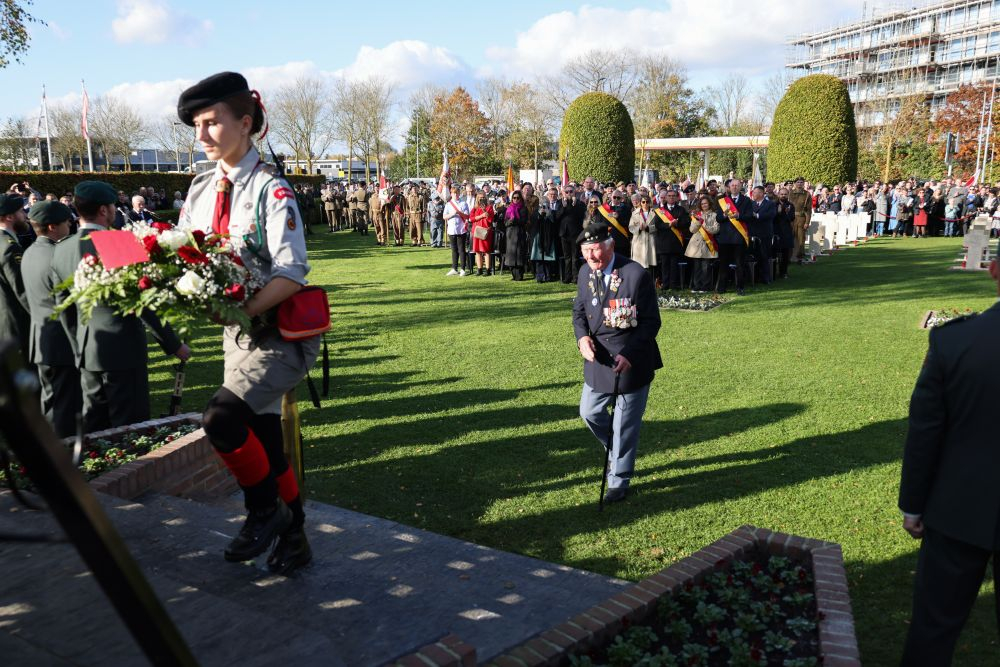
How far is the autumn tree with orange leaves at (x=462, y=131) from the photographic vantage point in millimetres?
71125

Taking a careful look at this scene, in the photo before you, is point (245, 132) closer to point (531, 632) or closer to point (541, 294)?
point (531, 632)

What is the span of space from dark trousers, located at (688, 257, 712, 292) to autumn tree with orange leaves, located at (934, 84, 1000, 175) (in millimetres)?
45394

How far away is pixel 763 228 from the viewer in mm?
15547

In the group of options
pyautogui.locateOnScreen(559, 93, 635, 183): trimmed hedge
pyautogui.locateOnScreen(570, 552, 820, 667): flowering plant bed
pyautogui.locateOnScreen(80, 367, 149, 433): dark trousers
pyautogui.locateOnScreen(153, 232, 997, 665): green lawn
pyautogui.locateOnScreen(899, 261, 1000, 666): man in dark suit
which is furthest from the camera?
pyautogui.locateOnScreen(559, 93, 635, 183): trimmed hedge

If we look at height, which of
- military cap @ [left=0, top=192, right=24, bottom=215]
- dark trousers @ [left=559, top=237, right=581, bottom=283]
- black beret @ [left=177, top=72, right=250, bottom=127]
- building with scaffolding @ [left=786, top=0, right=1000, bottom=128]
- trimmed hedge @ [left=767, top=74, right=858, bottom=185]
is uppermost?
building with scaffolding @ [left=786, top=0, right=1000, bottom=128]

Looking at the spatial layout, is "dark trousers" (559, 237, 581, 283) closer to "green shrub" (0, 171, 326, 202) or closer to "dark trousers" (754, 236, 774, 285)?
"dark trousers" (754, 236, 774, 285)

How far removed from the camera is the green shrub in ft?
76.5

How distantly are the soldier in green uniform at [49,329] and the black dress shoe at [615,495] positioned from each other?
406cm

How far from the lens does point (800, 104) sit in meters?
31.4

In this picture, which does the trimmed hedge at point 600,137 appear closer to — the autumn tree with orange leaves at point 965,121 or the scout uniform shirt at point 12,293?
the scout uniform shirt at point 12,293

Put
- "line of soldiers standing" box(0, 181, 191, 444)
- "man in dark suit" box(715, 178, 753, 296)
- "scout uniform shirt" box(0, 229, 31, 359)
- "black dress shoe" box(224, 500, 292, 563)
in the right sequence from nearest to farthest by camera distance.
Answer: "black dress shoe" box(224, 500, 292, 563) → "line of soldiers standing" box(0, 181, 191, 444) → "scout uniform shirt" box(0, 229, 31, 359) → "man in dark suit" box(715, 178, 753, 296)

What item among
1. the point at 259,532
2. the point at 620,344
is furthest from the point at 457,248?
the point at 259,532

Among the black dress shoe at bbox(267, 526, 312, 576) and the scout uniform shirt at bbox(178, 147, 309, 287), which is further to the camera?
the black dress shoe at bbox(267, 526, 312, 576)

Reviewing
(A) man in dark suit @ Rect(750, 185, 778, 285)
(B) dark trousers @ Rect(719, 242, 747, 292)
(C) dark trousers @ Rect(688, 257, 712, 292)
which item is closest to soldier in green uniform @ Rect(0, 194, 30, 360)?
(C) dark trousers @ Rect(688, 257, 712, 292)
